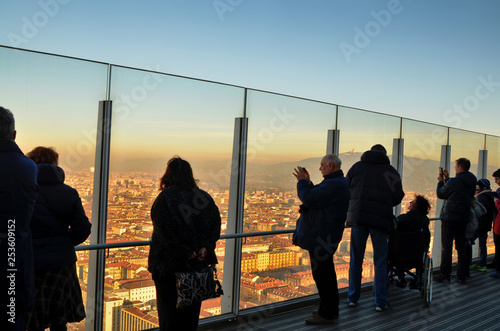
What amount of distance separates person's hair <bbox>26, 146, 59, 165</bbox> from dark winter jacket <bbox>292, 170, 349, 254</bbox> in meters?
2.17

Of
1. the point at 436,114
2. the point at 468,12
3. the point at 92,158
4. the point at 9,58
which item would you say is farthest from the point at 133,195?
the point at 468,12

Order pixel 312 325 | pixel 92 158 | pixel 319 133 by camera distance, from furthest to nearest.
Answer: pixel 319 133 < pixel 312 325 < pixel 92 158

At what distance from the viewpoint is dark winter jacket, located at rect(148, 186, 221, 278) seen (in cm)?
309

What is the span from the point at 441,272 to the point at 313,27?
4.17 meters

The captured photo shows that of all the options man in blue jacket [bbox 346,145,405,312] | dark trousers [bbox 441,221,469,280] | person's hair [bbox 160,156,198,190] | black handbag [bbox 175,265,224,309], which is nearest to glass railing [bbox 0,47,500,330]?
man in blue jacket [bbox 346,145,405,312]

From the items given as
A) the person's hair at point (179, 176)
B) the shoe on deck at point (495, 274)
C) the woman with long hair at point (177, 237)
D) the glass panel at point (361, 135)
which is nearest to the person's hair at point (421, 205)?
the glass panel at point (361, 135)

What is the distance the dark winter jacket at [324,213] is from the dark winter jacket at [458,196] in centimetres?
286

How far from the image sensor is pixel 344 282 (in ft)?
19.0

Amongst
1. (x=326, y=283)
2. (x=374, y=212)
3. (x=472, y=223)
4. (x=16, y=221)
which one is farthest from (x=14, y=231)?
(x=472, y=223)

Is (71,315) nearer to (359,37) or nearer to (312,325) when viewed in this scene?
(312,325)

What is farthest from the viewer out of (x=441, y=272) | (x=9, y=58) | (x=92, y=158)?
(x=441, y=272)

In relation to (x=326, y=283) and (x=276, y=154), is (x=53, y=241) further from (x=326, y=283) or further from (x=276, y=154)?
(x=326, y=283)

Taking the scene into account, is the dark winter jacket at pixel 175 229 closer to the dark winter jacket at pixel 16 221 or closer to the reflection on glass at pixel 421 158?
the dark winter jacket at pixel 16 221

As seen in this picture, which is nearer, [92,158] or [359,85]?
[92,158]
